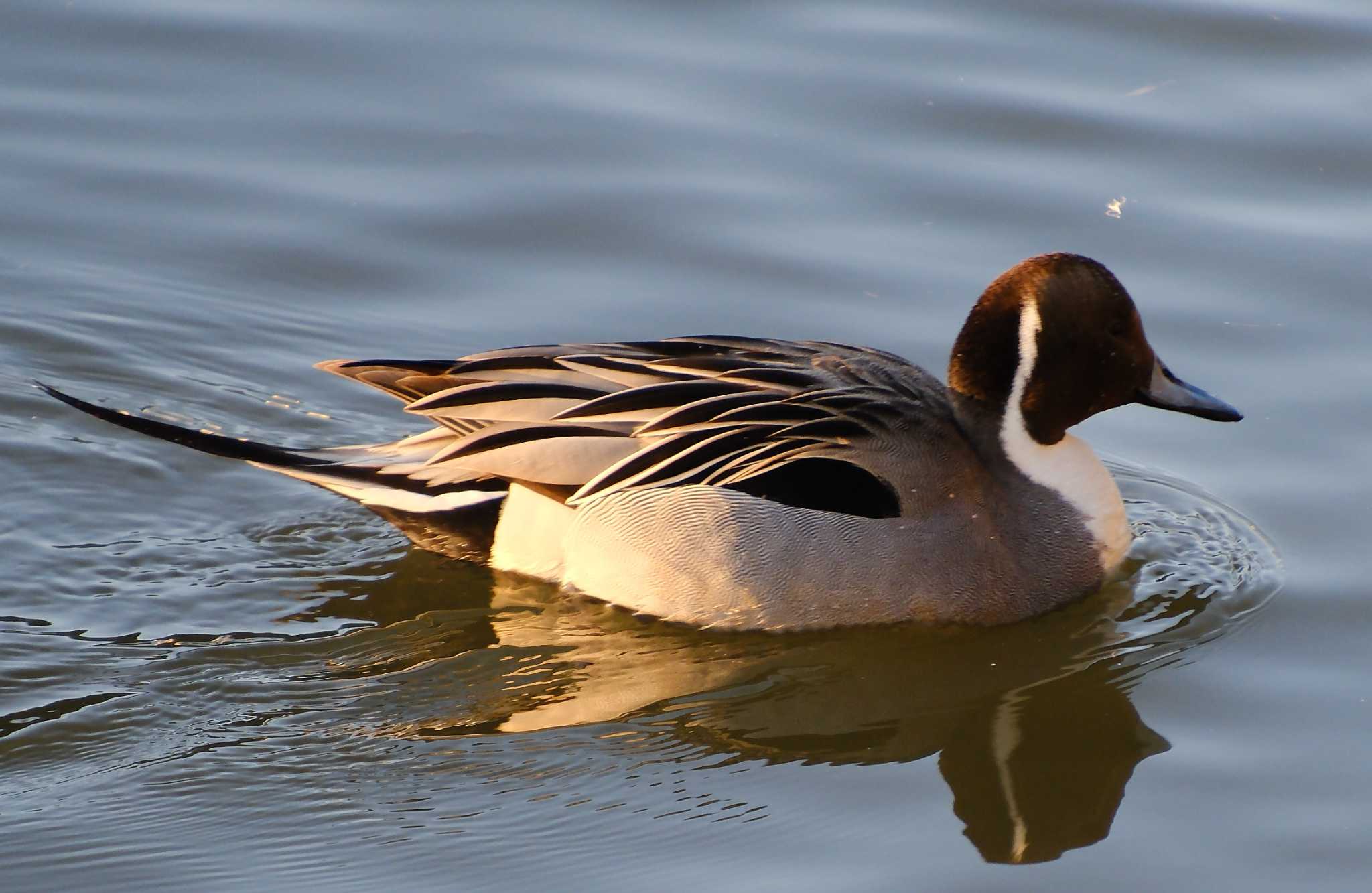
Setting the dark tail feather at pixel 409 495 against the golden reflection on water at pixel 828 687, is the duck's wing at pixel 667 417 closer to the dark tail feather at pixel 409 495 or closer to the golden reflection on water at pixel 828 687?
the dark tail feather at pixel 409 495

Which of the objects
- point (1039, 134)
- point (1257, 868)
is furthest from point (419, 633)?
point (1039, 134)

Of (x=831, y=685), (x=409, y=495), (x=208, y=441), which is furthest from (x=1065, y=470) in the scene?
(x=208, y=441)

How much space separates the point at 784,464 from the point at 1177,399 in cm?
140

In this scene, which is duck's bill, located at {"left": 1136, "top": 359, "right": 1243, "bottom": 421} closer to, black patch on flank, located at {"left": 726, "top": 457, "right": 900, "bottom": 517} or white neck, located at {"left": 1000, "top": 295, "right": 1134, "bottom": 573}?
white neck, located at {"left": 1000, "top": 295, "right": 1134, "bottom": 573}

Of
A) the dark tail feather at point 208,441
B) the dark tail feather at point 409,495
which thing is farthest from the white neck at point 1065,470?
the dark tail feather at point 208,441

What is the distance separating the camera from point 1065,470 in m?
6.58

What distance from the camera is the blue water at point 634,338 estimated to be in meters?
5.28

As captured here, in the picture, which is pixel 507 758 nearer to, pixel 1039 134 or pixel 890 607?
pixel 890 607

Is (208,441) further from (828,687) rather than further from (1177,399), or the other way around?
(1177,399)

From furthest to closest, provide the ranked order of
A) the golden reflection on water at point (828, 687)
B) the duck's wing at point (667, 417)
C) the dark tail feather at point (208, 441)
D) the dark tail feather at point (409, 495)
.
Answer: the dark tail feather at point (409, 495) → the duck's wing at point (667, 417) → the dark tail feather at point (208, 441) → the golden reflection on water at point (828, 687)

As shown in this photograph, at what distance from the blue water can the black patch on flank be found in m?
0.41

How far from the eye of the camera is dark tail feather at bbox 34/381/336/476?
613 cm

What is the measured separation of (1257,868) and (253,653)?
2.91 meters

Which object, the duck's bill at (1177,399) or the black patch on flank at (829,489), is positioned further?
the duck's bill at (1177,399)
